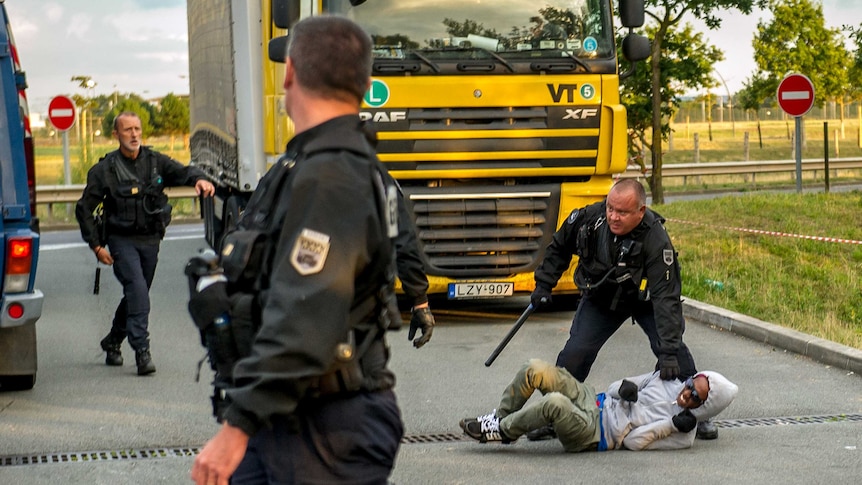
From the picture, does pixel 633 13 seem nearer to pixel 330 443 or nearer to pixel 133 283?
pixel 133 283

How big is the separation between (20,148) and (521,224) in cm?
476

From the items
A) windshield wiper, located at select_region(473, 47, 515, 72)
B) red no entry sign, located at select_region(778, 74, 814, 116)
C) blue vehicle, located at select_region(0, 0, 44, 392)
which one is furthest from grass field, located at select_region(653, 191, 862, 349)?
blue vehicle, located at select_region(0, 0, 44, 392)

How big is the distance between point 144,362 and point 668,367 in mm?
4039

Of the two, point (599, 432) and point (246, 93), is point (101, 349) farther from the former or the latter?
point (599, 432)

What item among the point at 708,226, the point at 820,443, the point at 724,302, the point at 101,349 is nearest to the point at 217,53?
the point at 101,349

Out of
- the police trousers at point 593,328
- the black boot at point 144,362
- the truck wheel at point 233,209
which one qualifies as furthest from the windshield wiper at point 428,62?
the police trousers at point 593,328

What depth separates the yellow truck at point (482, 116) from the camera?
11.0 m

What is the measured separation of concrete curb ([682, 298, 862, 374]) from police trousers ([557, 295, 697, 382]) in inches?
92.4

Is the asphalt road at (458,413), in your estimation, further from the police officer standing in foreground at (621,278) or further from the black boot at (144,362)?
the police officer standing in foreground at (621,278)

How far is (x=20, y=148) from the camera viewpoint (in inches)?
308

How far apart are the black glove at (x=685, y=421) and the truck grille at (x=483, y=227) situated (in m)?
4.74

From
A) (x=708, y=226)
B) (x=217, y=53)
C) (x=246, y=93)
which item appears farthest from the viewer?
(x=708, y=226)

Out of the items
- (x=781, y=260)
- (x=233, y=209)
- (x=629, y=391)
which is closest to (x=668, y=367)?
(x=629, y=391)

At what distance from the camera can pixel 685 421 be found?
21.6 feet
